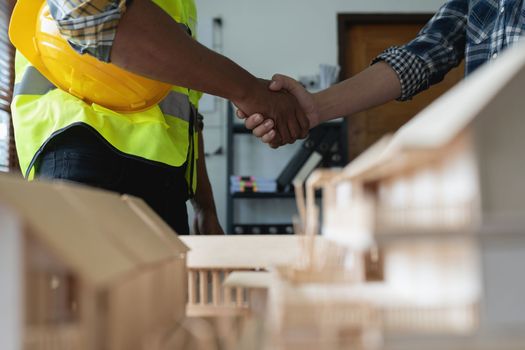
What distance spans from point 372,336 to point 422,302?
6cm

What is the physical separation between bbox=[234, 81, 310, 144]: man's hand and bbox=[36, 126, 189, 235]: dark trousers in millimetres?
235

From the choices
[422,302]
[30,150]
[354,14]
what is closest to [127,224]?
[422,302]

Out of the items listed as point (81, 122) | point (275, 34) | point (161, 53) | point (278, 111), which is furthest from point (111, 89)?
point (275, 34)

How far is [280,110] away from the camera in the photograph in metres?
1.40

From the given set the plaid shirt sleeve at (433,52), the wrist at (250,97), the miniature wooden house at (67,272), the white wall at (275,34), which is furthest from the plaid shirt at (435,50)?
the white wall at (275,34)

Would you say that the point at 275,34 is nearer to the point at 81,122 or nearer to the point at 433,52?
the point at 433,52

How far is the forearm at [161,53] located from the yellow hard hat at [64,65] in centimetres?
15

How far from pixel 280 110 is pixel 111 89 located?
41cm

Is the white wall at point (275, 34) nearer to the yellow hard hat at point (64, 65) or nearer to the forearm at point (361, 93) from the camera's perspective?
the forearm at point (361, 93)

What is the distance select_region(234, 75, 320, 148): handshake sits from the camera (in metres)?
1.33

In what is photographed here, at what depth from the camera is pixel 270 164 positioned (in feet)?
11.1

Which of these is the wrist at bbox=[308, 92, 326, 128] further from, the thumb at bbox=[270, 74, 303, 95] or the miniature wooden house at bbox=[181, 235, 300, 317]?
the miniature wooden house at bbox=[181, 235, 300, 317]

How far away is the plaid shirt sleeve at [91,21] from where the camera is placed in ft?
3.05

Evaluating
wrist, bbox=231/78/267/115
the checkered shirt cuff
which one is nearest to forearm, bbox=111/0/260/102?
wrist, bbox=231/78/267/115
